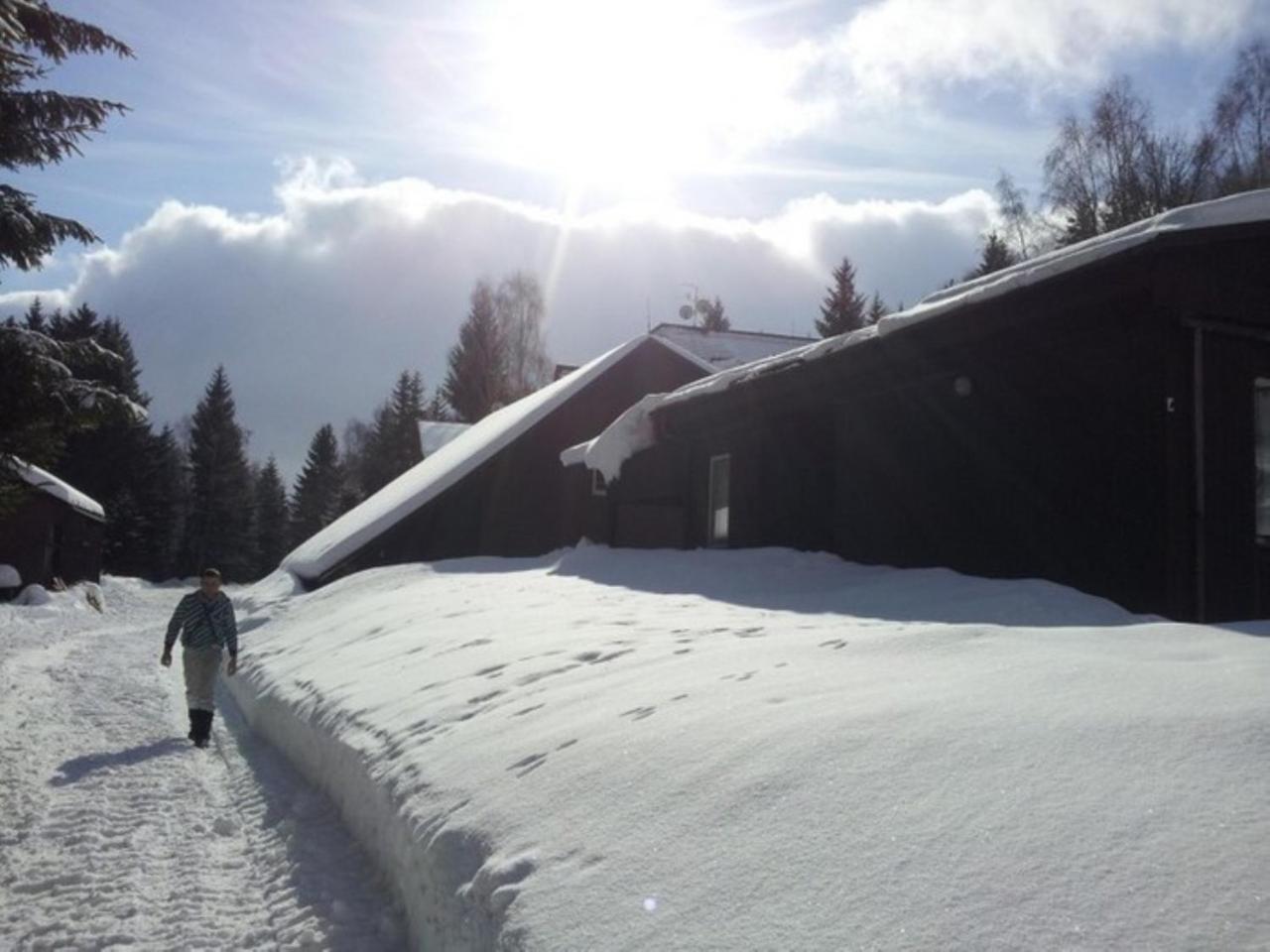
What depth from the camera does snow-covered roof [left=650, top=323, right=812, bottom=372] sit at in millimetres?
26969

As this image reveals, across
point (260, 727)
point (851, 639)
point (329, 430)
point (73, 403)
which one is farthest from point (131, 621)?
point (329, 430)

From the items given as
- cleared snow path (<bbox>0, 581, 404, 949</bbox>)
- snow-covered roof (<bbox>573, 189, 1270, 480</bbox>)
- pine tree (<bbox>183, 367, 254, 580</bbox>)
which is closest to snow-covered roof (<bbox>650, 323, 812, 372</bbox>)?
snow-covered roof (<bbox>573, 189, 1270, 480</bbox>)

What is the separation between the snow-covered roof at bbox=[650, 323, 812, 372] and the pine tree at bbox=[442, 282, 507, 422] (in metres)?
23.2

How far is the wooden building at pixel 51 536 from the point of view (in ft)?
103

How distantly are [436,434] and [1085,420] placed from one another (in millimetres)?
30923

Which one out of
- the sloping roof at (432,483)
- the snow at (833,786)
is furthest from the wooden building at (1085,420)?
the sloping roof at (432,483)

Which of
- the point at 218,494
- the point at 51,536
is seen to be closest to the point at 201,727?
the point at 51,536

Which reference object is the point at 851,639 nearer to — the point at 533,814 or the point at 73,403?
the point at 533,814

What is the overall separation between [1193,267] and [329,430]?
64.6 metres

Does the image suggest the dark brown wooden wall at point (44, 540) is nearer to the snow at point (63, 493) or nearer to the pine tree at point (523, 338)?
the snow at point (63, 493)

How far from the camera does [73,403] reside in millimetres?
11156

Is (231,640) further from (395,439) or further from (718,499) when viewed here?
(395,439)

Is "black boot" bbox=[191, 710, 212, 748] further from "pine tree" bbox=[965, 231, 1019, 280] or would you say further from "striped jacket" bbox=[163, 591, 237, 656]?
"pine tree" bbox=[965, 231, 1019, 280]

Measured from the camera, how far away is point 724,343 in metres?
28.3
